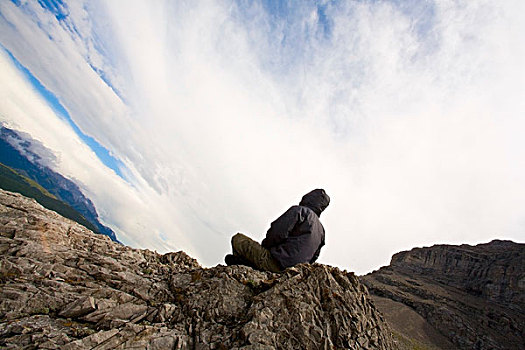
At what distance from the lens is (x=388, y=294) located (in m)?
47.2

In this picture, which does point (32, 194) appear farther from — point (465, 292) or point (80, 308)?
point (465, 292)

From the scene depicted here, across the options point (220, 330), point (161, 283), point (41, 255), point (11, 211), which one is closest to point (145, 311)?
point (161, 283)

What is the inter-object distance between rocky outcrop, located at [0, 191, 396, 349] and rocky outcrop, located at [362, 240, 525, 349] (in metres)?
39.1

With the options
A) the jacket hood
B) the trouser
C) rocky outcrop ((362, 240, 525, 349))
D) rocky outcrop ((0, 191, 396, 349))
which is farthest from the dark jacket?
rocky outcrop ((362, 240, 525, 349))

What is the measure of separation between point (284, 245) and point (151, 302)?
15.1 feet

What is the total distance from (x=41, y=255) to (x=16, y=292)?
1410 millimetres

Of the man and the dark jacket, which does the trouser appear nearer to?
the man

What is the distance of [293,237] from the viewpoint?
8781 millimetres

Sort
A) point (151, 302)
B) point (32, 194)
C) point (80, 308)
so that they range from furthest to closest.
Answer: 1. point (32, 194)
2. point (151, 302)
3. point (80, 308)

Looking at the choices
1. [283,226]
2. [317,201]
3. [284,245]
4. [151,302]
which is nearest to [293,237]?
[284,245]

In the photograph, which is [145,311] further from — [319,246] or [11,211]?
[319,246]

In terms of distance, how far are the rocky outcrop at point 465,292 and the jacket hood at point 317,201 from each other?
3724 cm

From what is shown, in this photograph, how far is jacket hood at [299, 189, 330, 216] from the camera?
32.9 feet

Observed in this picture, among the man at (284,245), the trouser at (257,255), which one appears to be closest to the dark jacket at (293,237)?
the man at (284,245)
